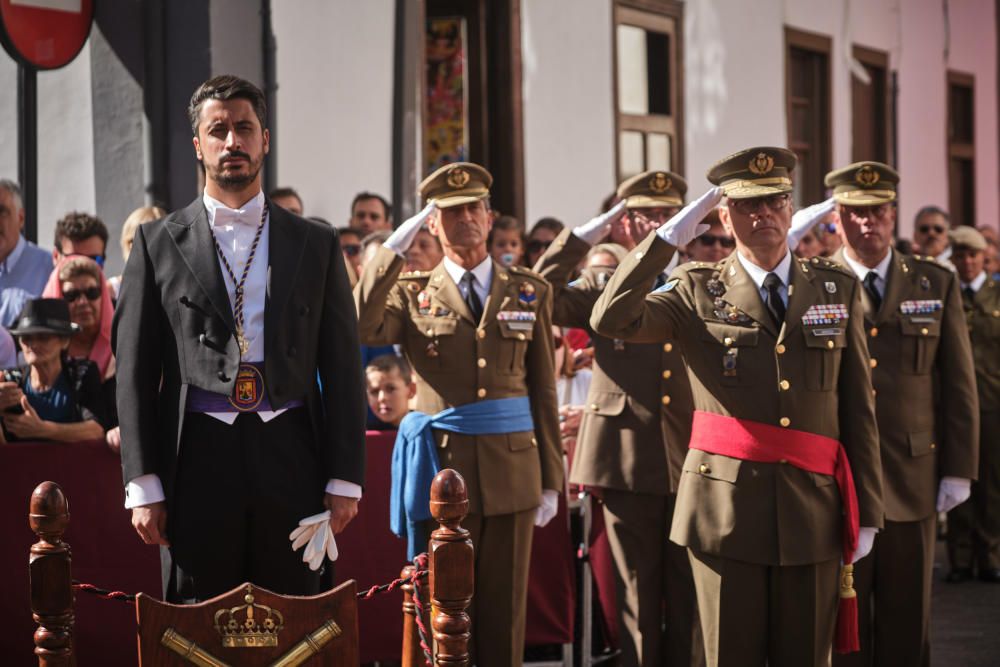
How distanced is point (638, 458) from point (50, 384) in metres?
2.16

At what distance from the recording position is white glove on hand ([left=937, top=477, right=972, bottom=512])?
582 centimetres

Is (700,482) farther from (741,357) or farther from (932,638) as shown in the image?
(932,638)

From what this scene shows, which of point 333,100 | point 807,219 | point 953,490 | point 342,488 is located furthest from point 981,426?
point 342,488

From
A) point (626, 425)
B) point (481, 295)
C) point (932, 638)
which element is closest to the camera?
point (481, 295)

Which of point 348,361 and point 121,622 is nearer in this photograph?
point 348,361

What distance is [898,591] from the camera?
5.74 m

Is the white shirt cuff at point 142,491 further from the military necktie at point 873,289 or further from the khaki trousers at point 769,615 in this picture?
the military necktie at point 873,289

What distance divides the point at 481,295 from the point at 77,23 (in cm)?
350

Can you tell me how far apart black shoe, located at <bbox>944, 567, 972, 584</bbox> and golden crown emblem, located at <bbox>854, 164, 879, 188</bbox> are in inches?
140

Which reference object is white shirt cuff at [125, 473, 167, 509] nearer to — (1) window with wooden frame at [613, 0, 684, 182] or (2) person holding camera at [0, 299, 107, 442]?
(2) person holding camera at [0, 299, 107, 442]

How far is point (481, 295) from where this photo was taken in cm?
Answer: 562

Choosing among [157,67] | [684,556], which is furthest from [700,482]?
[157,67]

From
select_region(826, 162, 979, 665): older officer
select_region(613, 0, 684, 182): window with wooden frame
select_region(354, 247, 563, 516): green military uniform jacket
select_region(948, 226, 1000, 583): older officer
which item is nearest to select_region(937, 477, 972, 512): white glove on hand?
select_region(826, 162, 979, 665): older officer

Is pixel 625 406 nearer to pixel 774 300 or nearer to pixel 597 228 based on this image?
pixel 597 228
